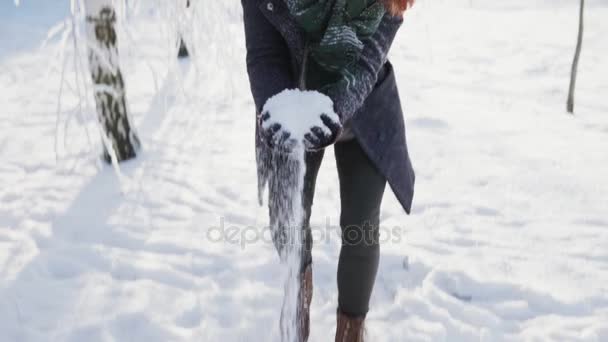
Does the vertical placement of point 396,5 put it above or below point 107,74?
above

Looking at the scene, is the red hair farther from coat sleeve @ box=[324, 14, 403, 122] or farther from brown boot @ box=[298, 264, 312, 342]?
brown boot @ box=[298, 264, 312, 342]

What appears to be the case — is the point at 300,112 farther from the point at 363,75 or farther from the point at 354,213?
the point at 354,213

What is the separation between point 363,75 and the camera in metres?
1.33

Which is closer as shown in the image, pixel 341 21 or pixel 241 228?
pixel 341 21

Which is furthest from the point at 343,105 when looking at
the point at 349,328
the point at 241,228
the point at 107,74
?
the point at 107,74

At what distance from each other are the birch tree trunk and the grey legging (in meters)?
1.56

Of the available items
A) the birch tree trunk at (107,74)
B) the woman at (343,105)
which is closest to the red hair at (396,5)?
the woman at (343,105)

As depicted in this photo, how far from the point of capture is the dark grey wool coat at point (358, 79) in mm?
1332

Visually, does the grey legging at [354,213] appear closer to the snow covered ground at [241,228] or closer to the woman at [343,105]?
the woman at [343,105]

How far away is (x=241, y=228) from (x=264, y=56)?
1583 mm

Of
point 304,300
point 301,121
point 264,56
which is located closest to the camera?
point 301,121

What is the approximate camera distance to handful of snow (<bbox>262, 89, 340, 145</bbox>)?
4.15ft

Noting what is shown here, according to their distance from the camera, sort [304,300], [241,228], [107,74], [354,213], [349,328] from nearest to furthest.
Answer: [354,213] → [349,328] → [304,300] → [241,228] → [107,74]

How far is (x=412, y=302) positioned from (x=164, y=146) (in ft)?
8.13
